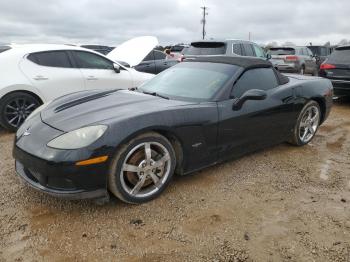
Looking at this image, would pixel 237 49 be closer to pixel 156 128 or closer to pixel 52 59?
pixel 52 59

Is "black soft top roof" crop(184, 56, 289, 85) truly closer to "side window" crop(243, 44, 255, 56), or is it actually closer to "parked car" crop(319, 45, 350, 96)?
"parked car" crop(319, 45, 350, 96)

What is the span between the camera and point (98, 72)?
6723 mm

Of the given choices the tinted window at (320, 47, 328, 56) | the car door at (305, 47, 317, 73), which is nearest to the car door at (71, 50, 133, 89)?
the car door at (305, 47, 317, 73)

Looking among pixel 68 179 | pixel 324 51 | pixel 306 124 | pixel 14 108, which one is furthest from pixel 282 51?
pixel 68 179

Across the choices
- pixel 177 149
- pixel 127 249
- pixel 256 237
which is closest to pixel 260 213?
pixel 256 237

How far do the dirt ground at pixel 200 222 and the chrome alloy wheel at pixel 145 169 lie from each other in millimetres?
165

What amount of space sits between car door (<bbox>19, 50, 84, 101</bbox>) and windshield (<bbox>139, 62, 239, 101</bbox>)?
2289mm

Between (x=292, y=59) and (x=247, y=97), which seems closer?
(x=247, y=97)

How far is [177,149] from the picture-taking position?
3.51m

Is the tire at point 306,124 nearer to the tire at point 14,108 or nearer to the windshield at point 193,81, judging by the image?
the windshield at point 193,81

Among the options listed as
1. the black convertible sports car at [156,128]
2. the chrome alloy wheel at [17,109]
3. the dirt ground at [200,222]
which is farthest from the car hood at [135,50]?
the dirt ground at [200,222]

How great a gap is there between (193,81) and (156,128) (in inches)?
44.5

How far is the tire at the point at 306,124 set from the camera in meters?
5.00

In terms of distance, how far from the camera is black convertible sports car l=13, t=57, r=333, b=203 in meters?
2.94
